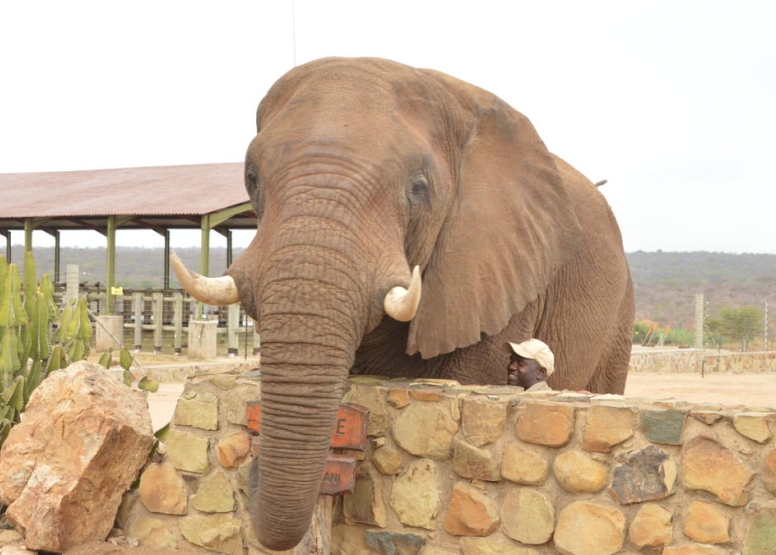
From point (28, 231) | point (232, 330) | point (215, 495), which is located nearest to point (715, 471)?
point (215, 495)

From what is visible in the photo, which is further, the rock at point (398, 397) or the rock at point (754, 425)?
the rock at point (398, 397)

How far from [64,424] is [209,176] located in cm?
1737

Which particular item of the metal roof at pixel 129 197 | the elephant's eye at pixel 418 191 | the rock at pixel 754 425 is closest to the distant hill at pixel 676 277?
the metal roof at pixel 129 197

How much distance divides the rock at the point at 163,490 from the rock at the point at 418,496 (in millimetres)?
1250

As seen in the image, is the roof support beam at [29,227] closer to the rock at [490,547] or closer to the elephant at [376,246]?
the elephant at [376,246]

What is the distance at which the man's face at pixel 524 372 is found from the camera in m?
4.87

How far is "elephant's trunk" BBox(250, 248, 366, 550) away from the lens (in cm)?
368

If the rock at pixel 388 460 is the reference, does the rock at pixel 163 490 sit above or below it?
below

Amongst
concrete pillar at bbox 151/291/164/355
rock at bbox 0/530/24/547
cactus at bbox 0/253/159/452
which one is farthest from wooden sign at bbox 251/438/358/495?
concrete pillar at bbox 151/291/164/355

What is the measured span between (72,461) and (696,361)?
65.7ft

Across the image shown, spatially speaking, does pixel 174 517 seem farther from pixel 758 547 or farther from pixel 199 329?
pixel 199 329

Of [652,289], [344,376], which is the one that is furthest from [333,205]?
[652,289]

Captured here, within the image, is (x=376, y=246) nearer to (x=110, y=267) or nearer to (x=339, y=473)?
(x=339, y=473)

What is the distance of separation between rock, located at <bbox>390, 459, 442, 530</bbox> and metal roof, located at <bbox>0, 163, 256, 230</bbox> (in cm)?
1349
